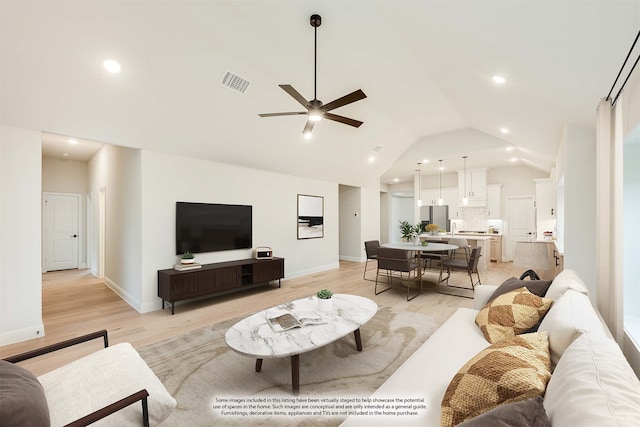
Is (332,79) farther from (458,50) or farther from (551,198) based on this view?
(551,198)

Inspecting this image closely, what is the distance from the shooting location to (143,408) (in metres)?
1.30

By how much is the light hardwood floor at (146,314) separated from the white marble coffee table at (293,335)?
4.76ft

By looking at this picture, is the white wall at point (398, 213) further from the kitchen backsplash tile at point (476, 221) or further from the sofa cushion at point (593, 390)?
the sofa cushion at point (593, 390)

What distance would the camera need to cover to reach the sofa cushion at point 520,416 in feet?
2.58

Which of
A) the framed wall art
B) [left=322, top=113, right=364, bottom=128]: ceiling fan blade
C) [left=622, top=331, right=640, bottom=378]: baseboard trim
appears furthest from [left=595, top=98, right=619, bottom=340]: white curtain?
the framed wall art

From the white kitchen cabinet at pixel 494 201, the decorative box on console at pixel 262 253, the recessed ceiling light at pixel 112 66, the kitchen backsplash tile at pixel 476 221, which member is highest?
the recessed ceiling light at pixel 112 66

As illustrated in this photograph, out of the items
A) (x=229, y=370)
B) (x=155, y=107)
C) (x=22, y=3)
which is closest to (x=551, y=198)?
(x=229, y=370)

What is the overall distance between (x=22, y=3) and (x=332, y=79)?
3129mm

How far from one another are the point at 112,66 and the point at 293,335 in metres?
3.23

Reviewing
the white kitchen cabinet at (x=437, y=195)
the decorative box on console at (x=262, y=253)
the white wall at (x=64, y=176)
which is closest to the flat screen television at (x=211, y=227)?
the decorative box on console at (x=262, y=253)

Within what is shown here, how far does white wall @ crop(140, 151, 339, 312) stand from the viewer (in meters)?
4.09

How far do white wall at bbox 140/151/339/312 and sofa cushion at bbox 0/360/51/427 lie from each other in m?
3.08

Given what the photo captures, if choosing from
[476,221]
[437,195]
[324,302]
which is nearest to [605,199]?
[324,302]

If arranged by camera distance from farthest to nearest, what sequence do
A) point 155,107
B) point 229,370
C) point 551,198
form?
point 551,198 < point 155,107 < point 229,370
